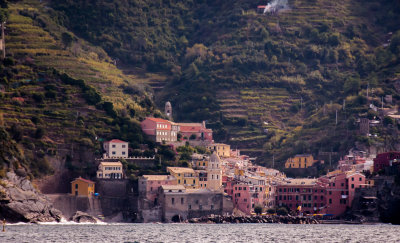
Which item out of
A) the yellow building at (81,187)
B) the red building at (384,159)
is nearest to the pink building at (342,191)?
the red building at (384,159)

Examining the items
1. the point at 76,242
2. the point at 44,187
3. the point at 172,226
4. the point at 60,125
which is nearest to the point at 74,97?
the point at 60,125

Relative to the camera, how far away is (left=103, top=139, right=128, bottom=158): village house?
15684cm

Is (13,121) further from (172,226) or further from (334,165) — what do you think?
(334,165)

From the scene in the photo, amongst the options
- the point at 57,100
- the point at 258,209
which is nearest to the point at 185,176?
the point at 258,209

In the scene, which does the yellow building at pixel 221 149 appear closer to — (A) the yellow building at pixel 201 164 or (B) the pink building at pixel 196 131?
(B) the pink building at pixel 196 131

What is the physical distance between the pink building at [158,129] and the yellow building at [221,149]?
24.3 ft

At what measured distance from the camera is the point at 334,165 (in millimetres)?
173125

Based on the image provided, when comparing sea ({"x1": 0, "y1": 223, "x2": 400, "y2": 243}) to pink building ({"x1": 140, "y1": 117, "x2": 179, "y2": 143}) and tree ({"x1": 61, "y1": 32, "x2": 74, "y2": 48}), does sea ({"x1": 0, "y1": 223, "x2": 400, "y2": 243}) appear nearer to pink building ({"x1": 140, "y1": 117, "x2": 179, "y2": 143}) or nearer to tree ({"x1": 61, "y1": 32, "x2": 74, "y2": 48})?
pink building ({"x1": 140, "y1": 117, "x2": 179, "y2": 143})

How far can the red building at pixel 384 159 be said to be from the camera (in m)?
153

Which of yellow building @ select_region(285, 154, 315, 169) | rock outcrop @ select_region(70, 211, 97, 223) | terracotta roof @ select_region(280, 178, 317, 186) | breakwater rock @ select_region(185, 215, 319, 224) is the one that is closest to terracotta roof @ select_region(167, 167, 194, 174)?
breakwater rock @ select_region(185, 215, 319, 224)

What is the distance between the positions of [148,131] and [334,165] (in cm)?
2727

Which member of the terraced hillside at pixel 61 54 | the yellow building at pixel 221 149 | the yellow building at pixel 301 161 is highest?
the terraced hillside at pixel 61 54

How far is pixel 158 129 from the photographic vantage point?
166625 mm

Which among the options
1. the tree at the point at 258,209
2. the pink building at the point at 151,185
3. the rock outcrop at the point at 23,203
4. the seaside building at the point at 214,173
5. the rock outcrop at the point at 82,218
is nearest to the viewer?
the rock outcrop at the point at 23,203
